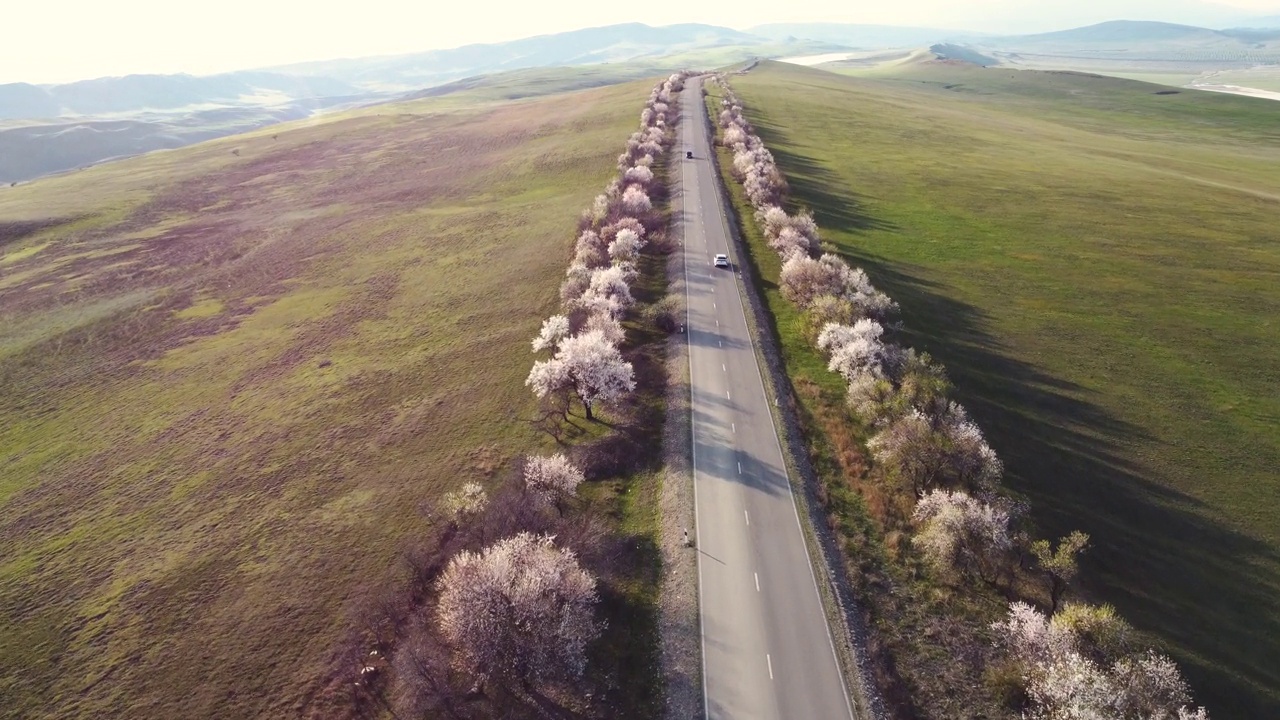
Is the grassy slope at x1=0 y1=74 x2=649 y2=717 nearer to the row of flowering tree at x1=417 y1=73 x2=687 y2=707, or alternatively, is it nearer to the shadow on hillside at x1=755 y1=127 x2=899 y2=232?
the row of flowering tree at x1=417 y1=73 x2=687 y2=707

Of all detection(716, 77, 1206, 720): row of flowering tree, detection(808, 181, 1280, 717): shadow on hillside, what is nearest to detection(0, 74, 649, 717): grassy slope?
detection(716, 77, 1206, 720): row of flowering tree

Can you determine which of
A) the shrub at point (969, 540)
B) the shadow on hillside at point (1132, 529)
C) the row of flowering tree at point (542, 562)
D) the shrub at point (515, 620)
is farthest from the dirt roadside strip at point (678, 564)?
the shadow on hillside at point (1132, 529)

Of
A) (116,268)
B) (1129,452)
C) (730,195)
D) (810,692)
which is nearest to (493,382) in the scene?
(810,692)

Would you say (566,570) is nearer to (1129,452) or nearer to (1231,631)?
(1231,631)

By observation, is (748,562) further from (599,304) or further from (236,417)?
(236,417)

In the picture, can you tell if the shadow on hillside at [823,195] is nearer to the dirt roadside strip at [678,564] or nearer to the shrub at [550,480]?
the dirt roadside strip at [678,564]

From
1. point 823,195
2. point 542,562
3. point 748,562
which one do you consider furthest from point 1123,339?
point 542,562
